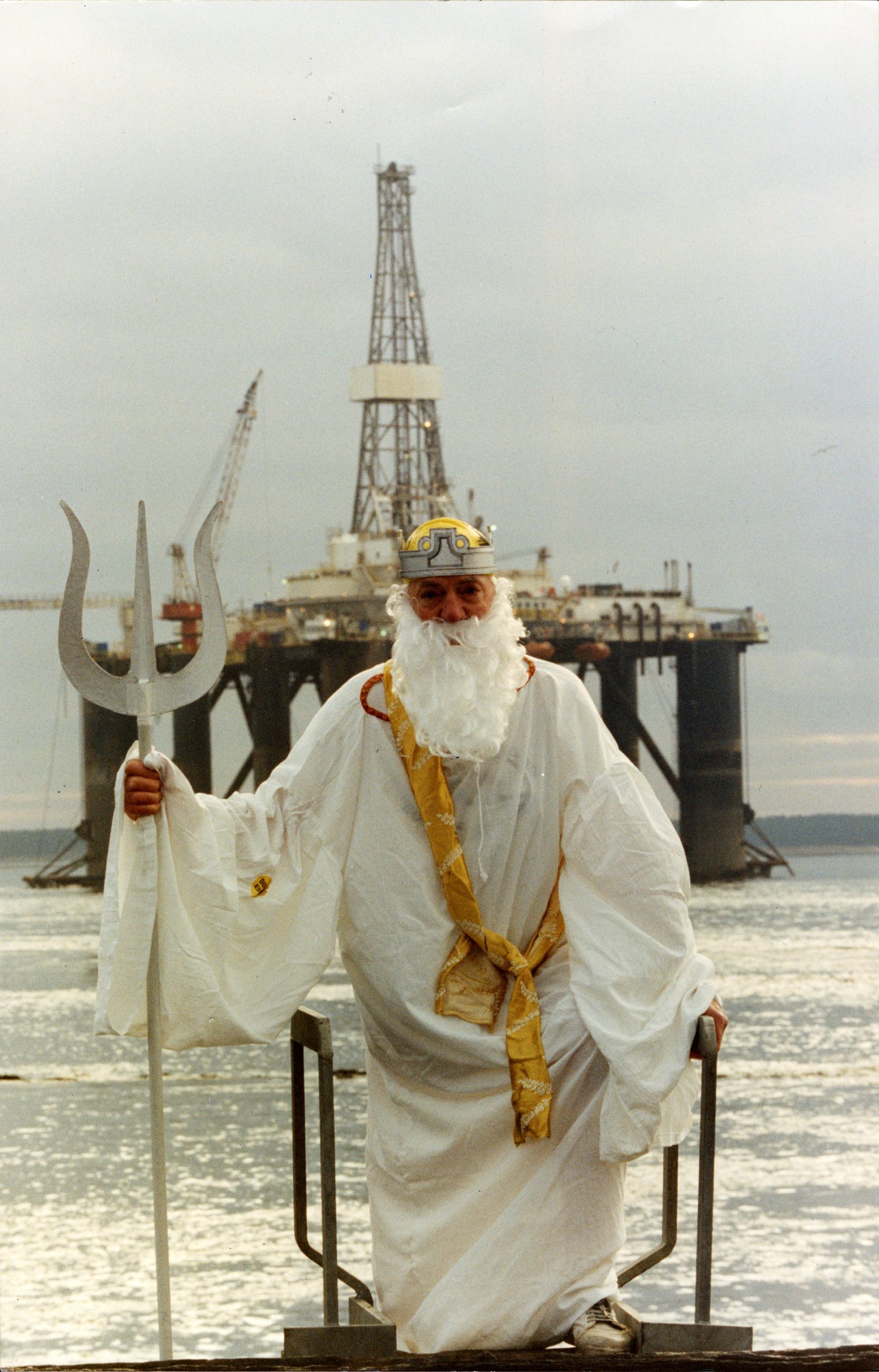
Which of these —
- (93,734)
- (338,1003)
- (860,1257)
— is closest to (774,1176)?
(860,1257)

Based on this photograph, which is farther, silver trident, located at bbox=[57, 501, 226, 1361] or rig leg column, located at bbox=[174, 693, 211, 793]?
rig leg column, located at bbox=[174, 693, 211, 793]

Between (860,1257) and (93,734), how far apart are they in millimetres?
27764

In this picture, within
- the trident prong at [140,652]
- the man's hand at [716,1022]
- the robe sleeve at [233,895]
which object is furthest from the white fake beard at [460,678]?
the man's hand at [716,1022]

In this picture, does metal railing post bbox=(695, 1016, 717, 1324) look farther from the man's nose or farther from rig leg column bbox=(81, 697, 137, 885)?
rig leg column bbox=(81, 697, 137, 885)

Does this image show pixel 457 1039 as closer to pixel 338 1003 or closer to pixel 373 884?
pixel 373 884

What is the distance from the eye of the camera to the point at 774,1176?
36.7ft

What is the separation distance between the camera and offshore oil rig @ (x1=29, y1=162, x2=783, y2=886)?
37.5 metres

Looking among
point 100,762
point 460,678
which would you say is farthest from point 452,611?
point 100,762

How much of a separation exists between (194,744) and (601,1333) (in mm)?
32338

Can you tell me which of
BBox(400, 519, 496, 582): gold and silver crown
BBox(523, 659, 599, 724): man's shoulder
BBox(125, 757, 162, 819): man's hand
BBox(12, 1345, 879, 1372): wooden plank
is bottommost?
BBox(12, 1345, 879, 1372): wooden plank

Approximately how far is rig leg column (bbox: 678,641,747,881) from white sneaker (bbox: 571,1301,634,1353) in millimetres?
33783

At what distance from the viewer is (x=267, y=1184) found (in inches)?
456

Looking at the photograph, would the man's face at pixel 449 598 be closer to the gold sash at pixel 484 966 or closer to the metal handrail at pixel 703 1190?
the gold sash at pixel 484 966

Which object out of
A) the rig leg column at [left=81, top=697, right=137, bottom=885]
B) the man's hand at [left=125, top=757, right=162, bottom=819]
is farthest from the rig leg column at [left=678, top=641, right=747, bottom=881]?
the man's hand at [left=125, top=757, right=162, bottom=819]
